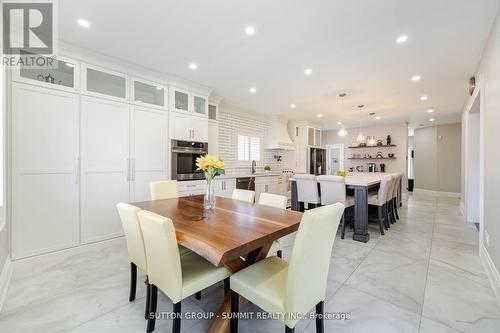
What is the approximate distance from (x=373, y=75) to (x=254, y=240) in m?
3.53

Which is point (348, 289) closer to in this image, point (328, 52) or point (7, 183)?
point (328, 52)

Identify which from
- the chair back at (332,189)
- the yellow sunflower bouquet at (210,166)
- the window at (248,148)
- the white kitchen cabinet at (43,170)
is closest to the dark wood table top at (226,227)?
the yellow sunflower bouquet at (210,166)

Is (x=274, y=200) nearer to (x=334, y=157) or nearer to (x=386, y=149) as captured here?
(x=386, y=149)

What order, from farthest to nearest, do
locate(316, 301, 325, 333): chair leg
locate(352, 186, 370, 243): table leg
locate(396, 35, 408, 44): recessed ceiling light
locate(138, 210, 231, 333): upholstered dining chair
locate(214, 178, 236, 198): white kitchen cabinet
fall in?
1. locate(214, 178, 236, 198): white kitchen cabinet
2. locate(352, 186, 370, 243): table leg
3. locate(396, 35, 408, 44): recessed ceiling light
4. locate(316, 301, 325, 333): chair leg
5. locate(138, 210, 231, 333): upholstered dining chair

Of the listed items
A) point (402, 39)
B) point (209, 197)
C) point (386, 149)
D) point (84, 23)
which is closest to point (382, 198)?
point (402, 39)

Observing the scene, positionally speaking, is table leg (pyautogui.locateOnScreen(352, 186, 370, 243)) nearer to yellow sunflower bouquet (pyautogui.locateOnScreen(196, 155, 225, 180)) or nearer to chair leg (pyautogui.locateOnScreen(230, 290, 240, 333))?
yellow sunflower bouquet (pyautogui.locateOnScreen(196, 155, 225, 180))

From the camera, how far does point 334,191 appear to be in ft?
11.2

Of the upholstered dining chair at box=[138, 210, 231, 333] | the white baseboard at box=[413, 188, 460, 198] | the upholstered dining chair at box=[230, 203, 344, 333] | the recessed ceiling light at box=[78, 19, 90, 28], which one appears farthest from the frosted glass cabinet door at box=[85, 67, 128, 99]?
the white baseboard at box=[413, 188, 460, 198]

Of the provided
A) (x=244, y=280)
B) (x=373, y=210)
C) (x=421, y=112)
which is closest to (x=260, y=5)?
(x=244, y=280)

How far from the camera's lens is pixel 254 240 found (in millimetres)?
1204

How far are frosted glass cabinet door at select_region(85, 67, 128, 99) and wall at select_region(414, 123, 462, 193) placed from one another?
9.95 metres

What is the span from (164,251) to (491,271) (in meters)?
3.14

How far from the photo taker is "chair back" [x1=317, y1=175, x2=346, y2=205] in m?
3.32

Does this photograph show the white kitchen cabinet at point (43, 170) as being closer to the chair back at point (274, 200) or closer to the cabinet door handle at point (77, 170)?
the cabinet door handle at point (77, 170)
